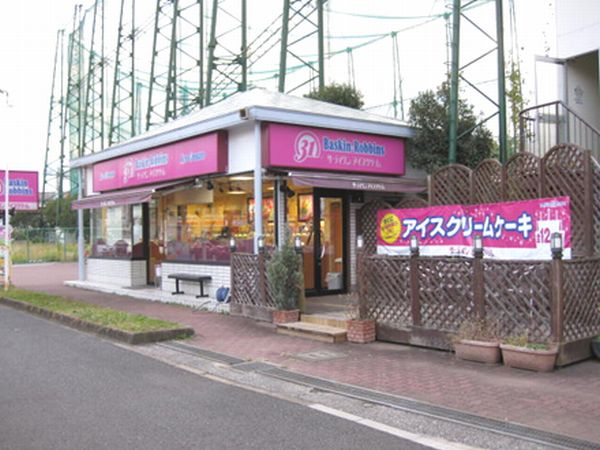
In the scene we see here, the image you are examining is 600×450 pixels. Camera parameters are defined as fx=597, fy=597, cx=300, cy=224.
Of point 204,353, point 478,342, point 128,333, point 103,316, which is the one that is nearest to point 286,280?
point 204,353

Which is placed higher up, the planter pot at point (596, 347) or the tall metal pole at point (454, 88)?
the tall metal pole at point (454, 88)

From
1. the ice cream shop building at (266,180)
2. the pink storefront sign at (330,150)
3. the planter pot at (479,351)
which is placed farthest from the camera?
the ice cream shop building at (266,180)

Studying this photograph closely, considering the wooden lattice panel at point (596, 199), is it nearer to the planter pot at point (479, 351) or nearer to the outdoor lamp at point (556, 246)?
the outdoor lamp at point (556, 246)

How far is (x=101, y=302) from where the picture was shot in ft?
48.5

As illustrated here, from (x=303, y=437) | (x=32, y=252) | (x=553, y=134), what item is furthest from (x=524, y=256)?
(x=32, y=252)

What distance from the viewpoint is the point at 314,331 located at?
9.55 meters

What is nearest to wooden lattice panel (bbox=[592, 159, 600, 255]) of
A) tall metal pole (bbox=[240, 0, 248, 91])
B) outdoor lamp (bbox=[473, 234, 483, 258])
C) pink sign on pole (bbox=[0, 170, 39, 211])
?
outdoor lamp (bbox=[473, 234, 483, 258])

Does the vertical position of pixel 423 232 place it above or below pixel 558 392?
above

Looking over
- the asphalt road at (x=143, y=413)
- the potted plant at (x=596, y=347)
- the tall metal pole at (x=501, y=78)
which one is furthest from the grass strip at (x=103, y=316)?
the tall metal pole at (x=501, y=78)

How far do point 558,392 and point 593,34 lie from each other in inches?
354

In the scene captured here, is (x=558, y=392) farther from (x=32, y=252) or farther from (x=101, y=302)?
(x=32, y=252)

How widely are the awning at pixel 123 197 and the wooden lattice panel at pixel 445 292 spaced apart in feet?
24.9

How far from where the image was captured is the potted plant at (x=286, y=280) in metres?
10.4

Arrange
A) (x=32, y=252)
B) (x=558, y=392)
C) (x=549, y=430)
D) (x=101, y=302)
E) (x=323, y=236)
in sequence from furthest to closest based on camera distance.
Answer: (x=32, y=252), (x=101, y=302), (x=323, y=236), (x=558, y=392), (x=549, y=430)
